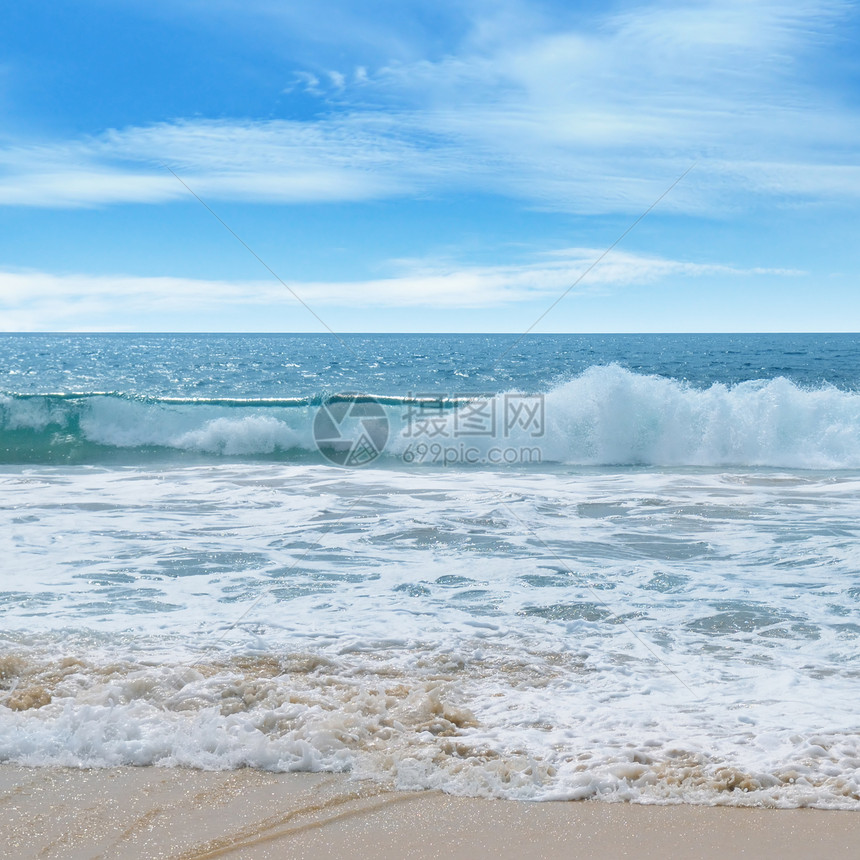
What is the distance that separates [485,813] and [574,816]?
304 mm

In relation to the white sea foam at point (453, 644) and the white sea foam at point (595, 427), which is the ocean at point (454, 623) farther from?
the white sea foam at point (595, 427)

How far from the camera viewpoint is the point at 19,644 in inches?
166

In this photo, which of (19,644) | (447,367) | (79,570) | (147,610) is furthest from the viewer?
(447,367)

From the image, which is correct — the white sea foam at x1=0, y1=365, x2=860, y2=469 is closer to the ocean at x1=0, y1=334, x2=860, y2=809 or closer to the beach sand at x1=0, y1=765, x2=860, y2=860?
the ocean at x1=0, y1=334, x2=860, y2=809

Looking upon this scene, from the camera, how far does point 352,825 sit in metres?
2.68


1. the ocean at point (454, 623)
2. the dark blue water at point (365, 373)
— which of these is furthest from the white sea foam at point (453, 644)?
the dark blue water at point (365, 373)

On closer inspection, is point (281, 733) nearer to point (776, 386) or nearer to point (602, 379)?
point (602, 379)

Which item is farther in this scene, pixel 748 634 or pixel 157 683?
pixel 748 634

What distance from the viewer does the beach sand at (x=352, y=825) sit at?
2.54 meters

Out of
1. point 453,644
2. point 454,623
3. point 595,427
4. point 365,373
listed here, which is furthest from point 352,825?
point 365,373

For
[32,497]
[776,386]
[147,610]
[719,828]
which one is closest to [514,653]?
[719,828]

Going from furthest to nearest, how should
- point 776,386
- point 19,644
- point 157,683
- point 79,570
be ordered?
point 776,386 → point 79,570 → point 19,644 → point 157,683

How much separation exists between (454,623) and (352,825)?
210 cm

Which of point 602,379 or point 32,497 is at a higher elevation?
point 602,379
